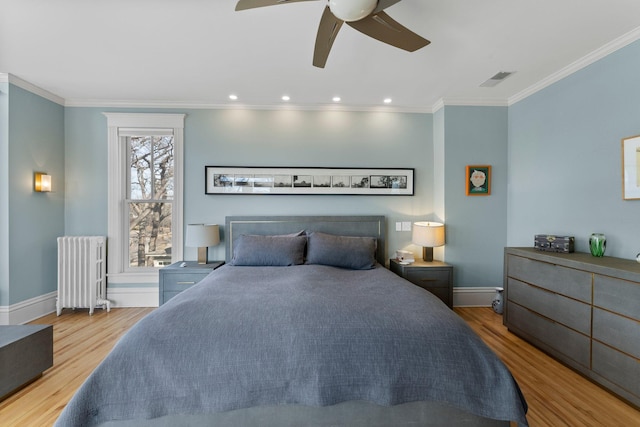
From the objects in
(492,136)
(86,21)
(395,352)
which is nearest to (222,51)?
(86,21)

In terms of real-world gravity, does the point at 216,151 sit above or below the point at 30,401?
above

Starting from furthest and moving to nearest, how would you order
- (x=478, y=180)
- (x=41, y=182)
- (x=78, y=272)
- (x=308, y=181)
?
(x=308, y=181) < (x=478, y=180) < (x=78, y=272) < (x=41, y=182)

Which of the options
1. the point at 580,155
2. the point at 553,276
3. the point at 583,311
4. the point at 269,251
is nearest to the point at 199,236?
the point at 269,251

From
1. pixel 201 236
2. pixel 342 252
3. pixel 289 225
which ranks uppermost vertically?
pixel 289 225

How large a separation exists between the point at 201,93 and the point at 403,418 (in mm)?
3620

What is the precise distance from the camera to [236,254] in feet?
10.4

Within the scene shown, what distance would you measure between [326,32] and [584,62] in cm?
252

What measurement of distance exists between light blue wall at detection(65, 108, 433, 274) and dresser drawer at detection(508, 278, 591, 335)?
135 cm

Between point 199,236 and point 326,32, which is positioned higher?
point 326,32

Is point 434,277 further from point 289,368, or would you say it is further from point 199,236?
point 199,236

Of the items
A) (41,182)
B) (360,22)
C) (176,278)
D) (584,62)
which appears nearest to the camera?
(360,22)

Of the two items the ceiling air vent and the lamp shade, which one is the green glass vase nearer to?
the ceiling air vent

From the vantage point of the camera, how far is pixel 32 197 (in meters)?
3.26

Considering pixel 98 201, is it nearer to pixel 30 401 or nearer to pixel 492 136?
pixel 30 401
